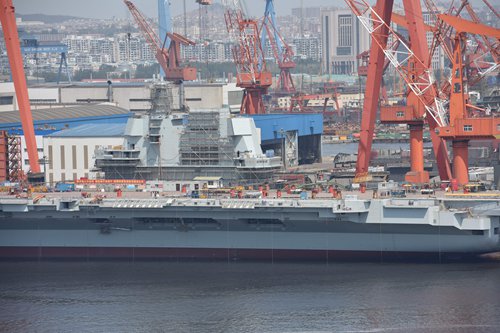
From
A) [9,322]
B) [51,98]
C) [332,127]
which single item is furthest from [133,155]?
[332,127]

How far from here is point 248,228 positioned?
4622 cm

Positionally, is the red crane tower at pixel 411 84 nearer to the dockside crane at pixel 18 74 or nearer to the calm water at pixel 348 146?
the dockside crane at pixel 18 74

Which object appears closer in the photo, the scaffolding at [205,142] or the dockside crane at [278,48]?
the scaffolding at [205,142]

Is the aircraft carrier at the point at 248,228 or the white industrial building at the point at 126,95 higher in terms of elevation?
the white industrial building at the point at 126,95

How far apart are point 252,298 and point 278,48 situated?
9529 centimetres

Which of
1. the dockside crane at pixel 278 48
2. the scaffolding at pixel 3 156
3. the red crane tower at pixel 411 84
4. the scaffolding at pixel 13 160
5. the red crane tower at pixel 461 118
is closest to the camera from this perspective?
the red crane tower at pixel 461 118

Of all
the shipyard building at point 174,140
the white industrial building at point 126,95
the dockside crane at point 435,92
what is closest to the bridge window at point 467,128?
the dockside crane at point 435,92

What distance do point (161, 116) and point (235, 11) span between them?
35.7 m

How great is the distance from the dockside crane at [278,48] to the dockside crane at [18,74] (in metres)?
56.0

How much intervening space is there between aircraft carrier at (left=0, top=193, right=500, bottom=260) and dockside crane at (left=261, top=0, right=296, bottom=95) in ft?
216

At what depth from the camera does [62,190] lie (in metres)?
51.4

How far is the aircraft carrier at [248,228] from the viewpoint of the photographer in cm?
4372

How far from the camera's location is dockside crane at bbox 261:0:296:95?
11694 centimetres

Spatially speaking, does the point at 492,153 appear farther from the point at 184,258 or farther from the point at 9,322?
the point at 9,322
